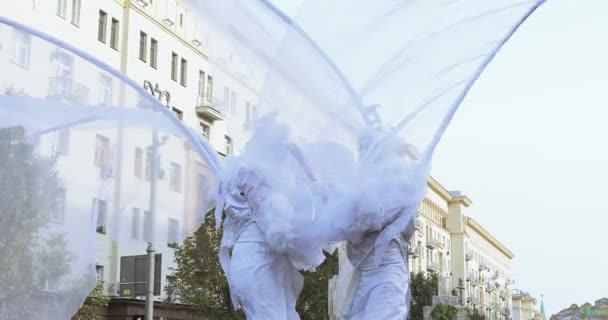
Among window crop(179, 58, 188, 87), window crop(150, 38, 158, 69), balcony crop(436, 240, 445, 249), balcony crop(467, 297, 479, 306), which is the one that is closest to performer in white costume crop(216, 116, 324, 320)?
window crop(179, 58, 188, 87)

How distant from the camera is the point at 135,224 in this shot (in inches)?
476

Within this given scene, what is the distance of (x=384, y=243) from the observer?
355 inches

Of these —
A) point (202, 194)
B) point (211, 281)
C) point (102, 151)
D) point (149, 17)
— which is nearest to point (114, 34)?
point (149, 17)

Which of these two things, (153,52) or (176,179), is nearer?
(176,179)

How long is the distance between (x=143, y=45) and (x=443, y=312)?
15618 mm

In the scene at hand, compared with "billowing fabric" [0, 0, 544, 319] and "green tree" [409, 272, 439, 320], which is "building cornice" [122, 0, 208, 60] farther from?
"billowing fabric" [0, 0, 544, 319]

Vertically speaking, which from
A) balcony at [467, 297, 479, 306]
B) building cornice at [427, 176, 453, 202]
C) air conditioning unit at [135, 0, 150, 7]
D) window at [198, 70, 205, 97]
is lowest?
balcony at [467, 297, 479, 306]

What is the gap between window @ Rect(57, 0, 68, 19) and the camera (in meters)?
31.8

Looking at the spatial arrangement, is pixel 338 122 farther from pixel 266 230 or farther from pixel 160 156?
pixel 160 156

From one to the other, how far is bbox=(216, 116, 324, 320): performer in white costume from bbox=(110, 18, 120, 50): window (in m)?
26.5

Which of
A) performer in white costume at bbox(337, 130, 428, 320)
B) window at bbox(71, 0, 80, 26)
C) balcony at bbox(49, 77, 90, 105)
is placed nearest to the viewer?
performer in white costume at bbox(337, 130, 428, 320)

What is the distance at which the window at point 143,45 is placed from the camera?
36397 mm

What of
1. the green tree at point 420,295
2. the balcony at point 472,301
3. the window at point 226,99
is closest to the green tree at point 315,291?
the window at point 226,99

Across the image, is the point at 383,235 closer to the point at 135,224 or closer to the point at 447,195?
the point at 135,224
